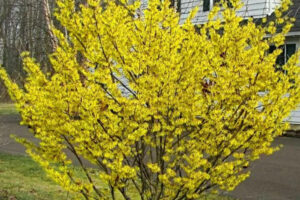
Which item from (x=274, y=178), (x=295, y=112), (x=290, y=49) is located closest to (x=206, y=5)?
(x=290, y=49)

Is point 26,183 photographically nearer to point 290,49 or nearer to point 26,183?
point 26,183

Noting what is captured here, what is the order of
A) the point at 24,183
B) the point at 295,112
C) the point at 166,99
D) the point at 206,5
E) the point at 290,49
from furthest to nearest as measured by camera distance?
the point at 206,5
the point at 290,49
the point at 295,112
the point at 24,183
the point at 166,99

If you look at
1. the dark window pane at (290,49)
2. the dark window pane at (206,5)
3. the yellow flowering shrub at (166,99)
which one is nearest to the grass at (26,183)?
the yellow flowering shrub at (166,99)

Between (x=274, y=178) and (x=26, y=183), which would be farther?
(x=274, y=178)

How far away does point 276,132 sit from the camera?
3.69 metres

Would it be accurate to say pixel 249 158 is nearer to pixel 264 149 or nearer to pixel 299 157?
pixel 264 149

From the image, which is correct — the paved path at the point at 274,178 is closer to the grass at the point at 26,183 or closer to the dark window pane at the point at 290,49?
the grass at the point at 26,183

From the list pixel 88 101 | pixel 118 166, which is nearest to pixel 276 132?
pixel 118 166

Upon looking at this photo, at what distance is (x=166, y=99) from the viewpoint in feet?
11.3

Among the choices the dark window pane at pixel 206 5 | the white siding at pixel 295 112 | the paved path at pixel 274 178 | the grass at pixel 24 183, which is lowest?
the grass at pixel 24 183

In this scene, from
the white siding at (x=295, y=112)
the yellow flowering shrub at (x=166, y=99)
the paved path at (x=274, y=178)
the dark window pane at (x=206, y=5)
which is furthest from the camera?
the dark window pane at (x=206, y=5)

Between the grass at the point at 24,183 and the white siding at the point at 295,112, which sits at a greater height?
the white siding at the point at 295,112

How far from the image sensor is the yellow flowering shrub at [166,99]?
11.3ft

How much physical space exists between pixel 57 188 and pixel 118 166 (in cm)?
411
